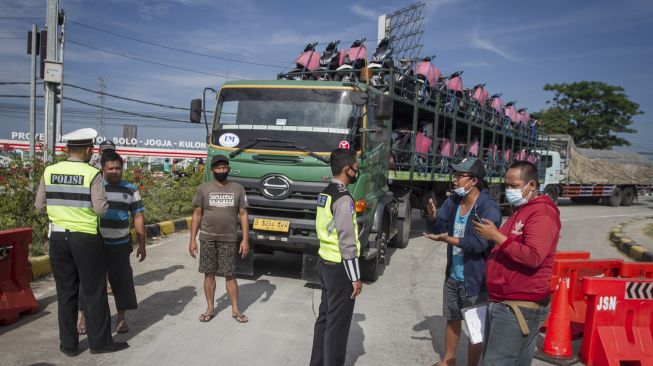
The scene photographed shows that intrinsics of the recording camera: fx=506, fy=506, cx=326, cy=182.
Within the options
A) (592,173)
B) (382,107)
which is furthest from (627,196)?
(382,107)

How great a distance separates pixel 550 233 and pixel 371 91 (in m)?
4.54

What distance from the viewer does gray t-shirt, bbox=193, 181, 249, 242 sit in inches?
197

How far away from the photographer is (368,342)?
15.2 feet

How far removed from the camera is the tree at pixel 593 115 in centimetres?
4006

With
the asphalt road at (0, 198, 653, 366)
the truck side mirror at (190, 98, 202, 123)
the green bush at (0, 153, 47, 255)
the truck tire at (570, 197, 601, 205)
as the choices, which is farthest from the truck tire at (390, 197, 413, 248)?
the truck tire at (570, 197, 601, 205)

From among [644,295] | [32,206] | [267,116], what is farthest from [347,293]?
[32,206]

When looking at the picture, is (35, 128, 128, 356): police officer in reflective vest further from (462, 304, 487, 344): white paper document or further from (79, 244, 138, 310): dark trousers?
(462, 304, 487, 344): white paper document

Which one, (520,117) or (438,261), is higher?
(520,117)

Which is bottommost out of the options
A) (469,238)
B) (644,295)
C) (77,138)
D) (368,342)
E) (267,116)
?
(368,342)

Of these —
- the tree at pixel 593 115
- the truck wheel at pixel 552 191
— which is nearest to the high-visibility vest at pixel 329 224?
the truck wheel at pixel 552 191

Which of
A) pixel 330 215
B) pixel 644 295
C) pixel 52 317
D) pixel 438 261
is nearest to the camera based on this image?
pixel 330 215

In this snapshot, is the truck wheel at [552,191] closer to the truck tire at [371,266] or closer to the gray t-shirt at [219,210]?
the truck tire at [371,266]

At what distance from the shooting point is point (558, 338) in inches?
176

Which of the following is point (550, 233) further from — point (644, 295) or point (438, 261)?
point (438, 261)
